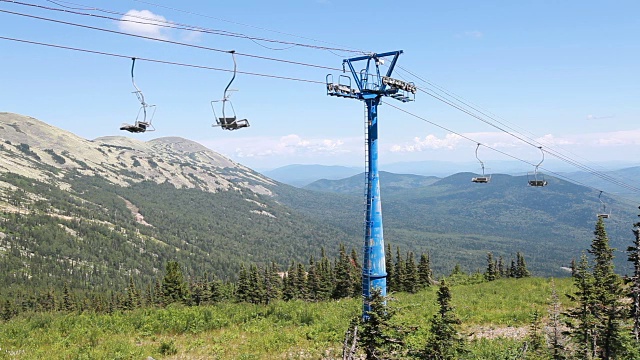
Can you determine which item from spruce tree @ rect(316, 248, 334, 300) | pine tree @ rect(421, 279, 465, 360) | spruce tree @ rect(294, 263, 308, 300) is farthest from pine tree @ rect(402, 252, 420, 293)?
pine tree @ rect(421, 279, 465, 360)

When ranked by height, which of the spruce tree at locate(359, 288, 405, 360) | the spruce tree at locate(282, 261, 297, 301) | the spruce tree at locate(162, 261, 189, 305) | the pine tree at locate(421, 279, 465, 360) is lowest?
the spruce tree at locate(282, 261, 297, 301)

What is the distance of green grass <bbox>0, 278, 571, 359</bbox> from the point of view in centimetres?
1800

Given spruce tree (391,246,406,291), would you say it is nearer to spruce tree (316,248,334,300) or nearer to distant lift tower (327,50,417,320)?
spruce tree (316,248,334,300)

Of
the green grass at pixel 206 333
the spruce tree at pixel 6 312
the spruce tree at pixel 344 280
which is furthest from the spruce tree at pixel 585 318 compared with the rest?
the spruce tree at pixel 6 312

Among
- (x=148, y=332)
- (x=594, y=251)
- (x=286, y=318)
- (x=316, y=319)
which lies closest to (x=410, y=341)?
(x=316, y=319)

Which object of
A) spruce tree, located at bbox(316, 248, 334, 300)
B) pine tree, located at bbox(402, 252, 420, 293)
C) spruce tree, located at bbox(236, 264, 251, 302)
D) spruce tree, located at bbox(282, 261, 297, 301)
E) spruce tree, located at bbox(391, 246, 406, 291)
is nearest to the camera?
pine tree, located at bbox(402, 252, 420, 293)

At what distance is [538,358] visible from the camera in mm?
16391

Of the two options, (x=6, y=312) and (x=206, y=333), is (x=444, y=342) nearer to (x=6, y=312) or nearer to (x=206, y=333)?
(x=206, y=333)

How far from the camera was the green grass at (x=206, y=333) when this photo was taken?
18.0 metres

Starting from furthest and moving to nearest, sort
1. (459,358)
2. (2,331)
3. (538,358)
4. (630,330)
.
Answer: (630,330) < (2,331) < (459,358) < (538,358)

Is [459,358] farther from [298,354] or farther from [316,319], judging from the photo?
[316,319]

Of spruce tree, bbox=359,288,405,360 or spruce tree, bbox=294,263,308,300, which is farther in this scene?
spruce tree, bbox=294,263,308,300

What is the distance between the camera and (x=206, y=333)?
2170cm

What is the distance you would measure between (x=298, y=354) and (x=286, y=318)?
6828 mm
